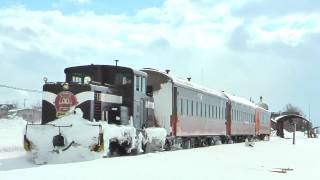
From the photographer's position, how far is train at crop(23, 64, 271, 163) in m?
16.4

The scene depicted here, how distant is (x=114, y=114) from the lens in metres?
19.2

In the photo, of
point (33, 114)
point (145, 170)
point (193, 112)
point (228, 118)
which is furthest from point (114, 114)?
point (228, 118)

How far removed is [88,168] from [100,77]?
6.30m

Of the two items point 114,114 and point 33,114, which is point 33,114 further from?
point 114,114

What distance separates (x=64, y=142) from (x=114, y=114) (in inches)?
122

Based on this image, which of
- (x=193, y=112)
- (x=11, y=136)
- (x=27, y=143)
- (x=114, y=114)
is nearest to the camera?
(x=27, y=143)

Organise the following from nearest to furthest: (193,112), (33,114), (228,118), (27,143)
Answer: (27,143), (33,114), (193,112), (228,118)

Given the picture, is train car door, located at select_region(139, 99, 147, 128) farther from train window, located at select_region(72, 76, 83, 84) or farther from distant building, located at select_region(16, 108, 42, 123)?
distant building, located at select_region(16, 108, 42, 123)

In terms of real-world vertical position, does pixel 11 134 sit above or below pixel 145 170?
above

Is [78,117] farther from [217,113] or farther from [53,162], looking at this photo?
[217,113]

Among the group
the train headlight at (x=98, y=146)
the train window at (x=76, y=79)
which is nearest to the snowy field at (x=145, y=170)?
the train headlight at (x=98, y=146)

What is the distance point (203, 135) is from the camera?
30062 mm

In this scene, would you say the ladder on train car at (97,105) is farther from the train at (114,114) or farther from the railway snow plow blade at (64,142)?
the railway snow plow blade at (64,142)

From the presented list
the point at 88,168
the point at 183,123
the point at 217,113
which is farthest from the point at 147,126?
the point at 217,113
